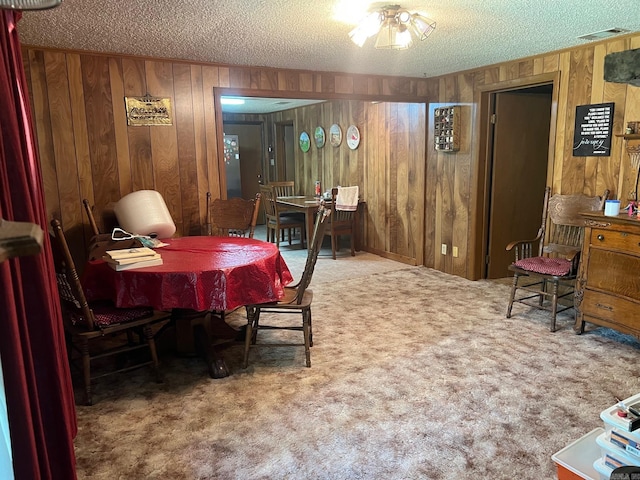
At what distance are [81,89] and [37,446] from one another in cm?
311

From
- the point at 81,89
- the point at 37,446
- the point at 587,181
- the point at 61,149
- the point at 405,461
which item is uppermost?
the point at 81,89

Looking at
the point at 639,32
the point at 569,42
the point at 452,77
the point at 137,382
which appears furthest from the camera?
the point at 452,77

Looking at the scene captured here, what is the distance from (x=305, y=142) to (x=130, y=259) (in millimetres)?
5517

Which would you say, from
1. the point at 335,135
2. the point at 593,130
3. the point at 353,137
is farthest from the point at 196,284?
the point at 335,135

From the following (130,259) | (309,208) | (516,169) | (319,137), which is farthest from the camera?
(319,137)

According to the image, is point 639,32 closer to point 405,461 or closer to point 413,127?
point 413,127

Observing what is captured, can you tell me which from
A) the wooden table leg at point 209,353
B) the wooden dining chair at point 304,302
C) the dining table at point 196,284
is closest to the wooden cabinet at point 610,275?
the wooden dining chair at point 304,302

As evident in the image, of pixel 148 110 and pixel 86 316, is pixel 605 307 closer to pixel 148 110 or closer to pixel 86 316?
pixel 86 316

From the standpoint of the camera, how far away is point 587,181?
3750mm

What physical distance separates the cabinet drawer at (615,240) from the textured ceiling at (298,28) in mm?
1381

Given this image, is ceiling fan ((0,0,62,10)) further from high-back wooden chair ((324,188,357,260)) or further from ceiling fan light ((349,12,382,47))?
high-back wooden chair ((324,188,357,260))

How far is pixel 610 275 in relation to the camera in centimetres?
321

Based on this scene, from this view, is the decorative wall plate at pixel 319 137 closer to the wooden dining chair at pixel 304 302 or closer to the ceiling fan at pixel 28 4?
the wooden dining chair at pixel 304 302

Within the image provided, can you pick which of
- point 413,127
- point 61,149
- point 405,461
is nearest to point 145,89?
point 61,149
